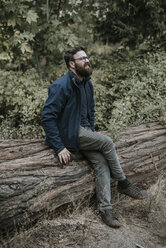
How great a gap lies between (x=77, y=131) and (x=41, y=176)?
701mm

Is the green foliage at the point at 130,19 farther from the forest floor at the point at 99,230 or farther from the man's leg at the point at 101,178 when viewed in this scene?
the forest floor at the point at 99,230

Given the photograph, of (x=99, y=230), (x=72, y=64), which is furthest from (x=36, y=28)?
(x=99, y=230)

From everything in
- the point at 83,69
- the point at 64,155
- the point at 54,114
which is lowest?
the point at 64,155

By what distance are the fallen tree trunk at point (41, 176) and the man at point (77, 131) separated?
0.15 metres

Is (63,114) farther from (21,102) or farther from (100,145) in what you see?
(21,102)

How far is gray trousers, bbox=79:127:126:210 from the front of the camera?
10.1 feet

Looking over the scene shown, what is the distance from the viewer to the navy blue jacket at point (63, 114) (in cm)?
297

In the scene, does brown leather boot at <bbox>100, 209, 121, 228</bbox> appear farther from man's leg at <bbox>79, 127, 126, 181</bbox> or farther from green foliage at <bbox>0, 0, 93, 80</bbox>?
green foliage at <bbox>0, 0, 93, 80</bbox>

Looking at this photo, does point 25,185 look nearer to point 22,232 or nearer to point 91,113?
point 22,232

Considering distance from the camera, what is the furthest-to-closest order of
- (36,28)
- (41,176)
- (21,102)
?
(36,28) < (21,102) < (41,176)

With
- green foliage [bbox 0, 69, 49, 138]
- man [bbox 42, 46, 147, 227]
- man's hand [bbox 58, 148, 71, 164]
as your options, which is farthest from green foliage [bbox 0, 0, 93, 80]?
man's hand [bbox 58, 148, 71, 164]

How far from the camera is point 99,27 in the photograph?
6820 mm

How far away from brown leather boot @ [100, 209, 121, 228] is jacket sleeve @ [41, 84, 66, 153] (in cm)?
99

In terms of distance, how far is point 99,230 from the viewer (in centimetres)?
287
